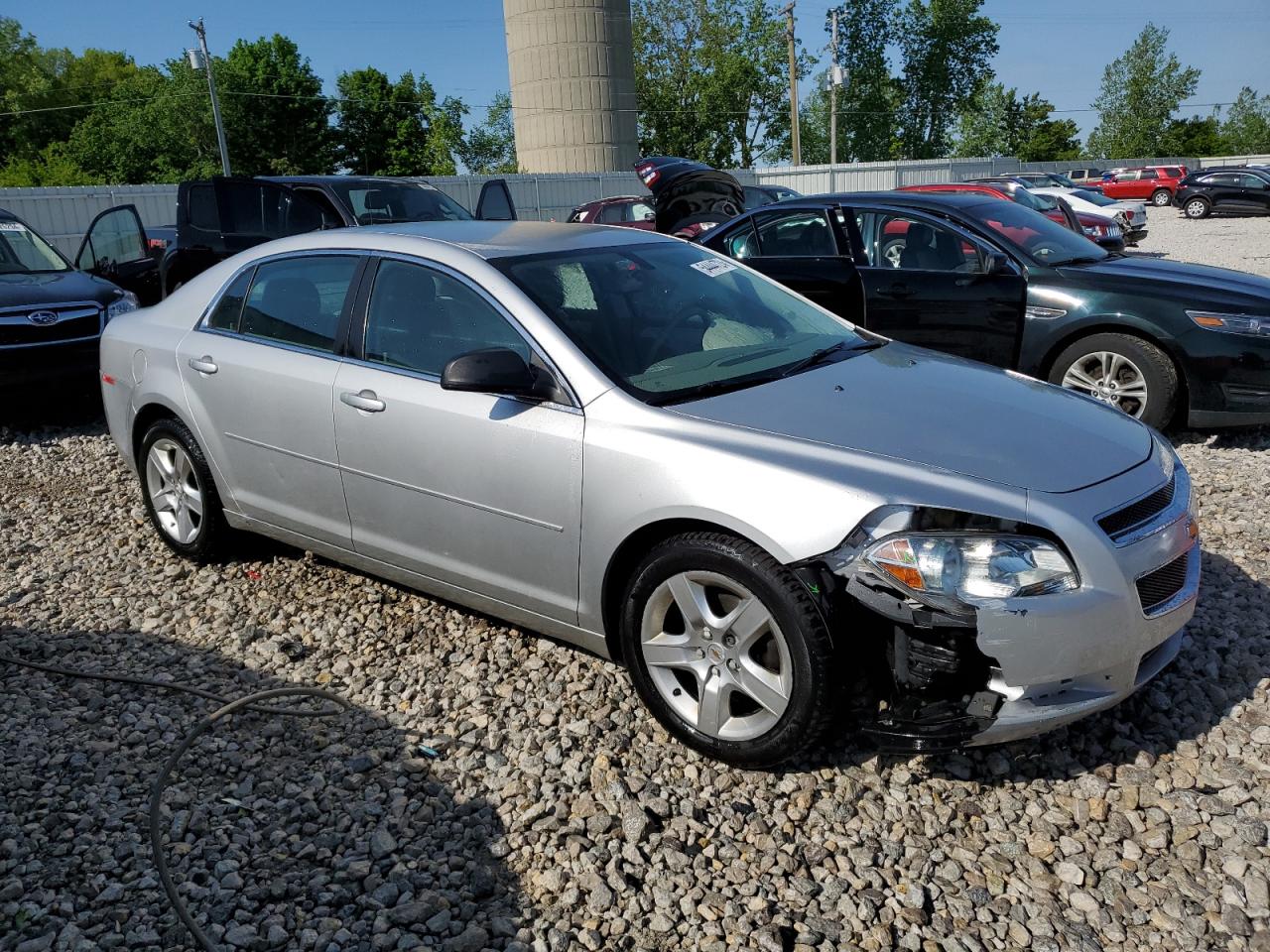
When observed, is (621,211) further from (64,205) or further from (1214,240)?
(1214,240)

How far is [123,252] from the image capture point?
10789mm

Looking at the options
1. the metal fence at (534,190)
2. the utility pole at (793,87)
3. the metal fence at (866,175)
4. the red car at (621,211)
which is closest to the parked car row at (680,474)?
the metal fence at (534,190)

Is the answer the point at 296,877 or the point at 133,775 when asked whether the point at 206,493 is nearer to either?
the point at 133,775

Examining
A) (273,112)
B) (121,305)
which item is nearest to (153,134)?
(273,112)

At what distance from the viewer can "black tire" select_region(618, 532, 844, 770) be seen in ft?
9.23

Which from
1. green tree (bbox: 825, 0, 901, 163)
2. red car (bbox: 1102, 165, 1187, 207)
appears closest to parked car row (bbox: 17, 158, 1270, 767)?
red car (bbox: 1102, 165, 1187, 207)

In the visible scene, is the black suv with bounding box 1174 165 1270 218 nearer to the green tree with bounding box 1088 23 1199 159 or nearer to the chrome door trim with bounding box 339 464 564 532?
the chrome door trim with bounding box 339 464 564 532

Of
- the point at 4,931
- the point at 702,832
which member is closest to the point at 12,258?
the point at 4,931

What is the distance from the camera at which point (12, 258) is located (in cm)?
876

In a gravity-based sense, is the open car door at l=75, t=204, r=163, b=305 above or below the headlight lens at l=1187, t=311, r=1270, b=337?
above

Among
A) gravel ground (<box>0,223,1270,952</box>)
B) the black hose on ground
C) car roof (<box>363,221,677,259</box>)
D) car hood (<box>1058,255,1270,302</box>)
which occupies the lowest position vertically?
gravel ground (<box>0,223,1270,952</box>)

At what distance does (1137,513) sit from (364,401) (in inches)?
105

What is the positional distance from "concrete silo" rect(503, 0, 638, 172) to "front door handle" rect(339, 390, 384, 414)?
137 ft

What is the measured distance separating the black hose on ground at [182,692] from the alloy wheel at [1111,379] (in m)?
4.91
